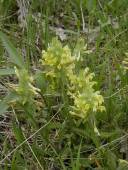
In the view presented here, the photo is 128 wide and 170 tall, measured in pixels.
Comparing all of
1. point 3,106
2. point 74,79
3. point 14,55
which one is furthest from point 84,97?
point 14,55

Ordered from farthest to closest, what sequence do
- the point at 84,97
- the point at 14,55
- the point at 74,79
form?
the point at 14,55, the point at 74,79, the point at 84,97

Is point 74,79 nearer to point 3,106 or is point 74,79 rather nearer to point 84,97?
point 84,97

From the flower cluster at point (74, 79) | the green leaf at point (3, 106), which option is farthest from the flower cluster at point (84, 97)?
the green leaf at point (3, 106)

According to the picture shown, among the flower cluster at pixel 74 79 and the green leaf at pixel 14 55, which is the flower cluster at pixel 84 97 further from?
the green leaf at pixel 14 55

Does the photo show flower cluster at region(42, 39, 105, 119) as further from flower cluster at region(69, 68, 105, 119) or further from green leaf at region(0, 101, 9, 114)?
green leaf at region(0, 101, 9, 114)

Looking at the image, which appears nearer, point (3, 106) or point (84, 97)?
point (84, 97)

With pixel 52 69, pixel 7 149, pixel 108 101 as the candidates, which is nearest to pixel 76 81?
pixel 52 69

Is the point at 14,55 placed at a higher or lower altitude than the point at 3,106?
higher

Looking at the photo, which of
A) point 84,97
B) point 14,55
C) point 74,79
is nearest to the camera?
point 84,97
